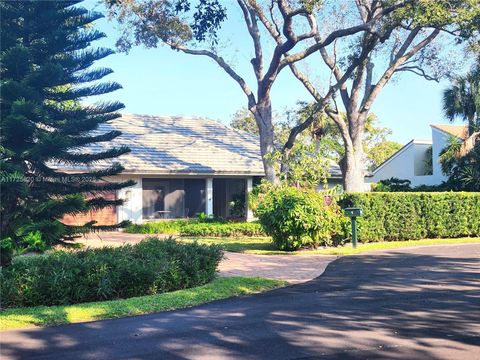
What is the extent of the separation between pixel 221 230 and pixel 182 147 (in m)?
7.77

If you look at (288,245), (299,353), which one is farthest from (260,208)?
(299,353)

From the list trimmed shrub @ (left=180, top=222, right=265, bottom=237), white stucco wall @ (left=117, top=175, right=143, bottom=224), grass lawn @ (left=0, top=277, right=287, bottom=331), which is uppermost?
white stucco wall @ (left=117, top=175, right=143, bottom=224)

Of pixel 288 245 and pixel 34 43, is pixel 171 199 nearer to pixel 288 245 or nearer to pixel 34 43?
pixel 288 245

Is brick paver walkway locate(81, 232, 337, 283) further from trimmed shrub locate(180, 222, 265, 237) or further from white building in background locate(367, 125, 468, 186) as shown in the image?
white building in background locate(367, 125, 468, 186)

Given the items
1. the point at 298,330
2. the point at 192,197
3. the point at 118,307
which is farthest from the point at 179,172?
the point at 298,330

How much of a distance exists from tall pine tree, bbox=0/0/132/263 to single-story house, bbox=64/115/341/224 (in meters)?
8.61

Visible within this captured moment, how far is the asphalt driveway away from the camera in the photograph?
654 cm

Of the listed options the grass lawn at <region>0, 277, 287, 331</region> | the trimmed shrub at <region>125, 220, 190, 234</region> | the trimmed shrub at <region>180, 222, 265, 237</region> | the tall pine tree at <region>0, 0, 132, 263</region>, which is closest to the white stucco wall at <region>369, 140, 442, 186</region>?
the trimmed shrub at <region>180, 222, 265, 237</region>

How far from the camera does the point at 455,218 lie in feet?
75.8

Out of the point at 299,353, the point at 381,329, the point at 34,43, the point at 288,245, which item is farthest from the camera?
the point at 288,245

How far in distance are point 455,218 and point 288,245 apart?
27.9 ft

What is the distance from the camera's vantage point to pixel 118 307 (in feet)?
29.6

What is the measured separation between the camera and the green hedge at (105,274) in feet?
30.6

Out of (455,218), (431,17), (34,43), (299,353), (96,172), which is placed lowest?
(299,353)
